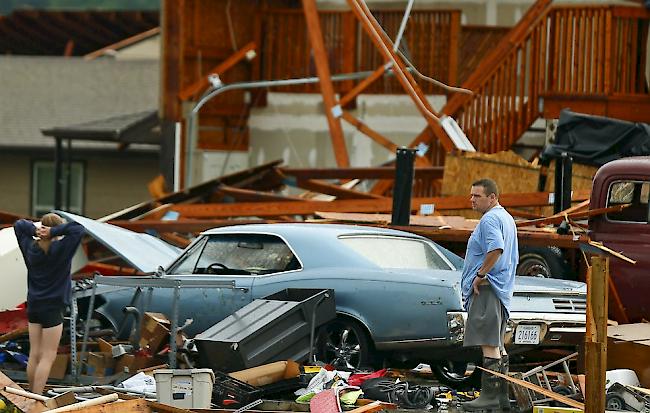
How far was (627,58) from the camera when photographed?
70.5 feet

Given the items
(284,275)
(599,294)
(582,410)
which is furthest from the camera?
(284,275)

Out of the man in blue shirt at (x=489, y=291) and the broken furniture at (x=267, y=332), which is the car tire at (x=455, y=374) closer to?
the broken furniture at (x=267, y=332)

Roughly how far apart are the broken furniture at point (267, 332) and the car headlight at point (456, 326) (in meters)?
0.97

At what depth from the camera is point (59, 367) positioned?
12141mm

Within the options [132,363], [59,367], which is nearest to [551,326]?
[132,363]

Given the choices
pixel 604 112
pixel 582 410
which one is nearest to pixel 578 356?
pixel 582 410

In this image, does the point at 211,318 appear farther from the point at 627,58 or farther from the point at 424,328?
the point at 627,58

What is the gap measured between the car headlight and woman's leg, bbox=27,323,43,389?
332 centimetres

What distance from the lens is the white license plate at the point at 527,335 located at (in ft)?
38.3

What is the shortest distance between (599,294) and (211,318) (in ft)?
14.2

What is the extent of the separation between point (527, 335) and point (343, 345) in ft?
5.02

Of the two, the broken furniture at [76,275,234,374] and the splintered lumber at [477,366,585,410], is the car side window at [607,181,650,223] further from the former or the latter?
the broken furniture at [76,275,234,374]

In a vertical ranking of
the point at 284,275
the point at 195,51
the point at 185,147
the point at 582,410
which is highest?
the point at 195,51

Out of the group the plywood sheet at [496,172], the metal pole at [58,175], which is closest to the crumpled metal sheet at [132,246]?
the plywood sheet at [496,172]
